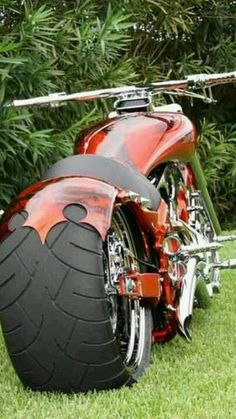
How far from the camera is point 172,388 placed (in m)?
2.12

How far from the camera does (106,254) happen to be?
2191mm

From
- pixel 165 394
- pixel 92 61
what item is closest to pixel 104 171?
pixel 165 394

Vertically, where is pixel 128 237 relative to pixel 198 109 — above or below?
above

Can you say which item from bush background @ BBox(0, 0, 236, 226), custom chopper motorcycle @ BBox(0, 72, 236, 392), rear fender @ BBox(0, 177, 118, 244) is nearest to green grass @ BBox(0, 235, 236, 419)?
custom chopper motorcycle @ BBox(0, 72, 236, 392)

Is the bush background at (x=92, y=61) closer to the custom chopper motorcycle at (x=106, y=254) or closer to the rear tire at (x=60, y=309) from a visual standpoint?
the custom chopper motorcycle at (x=106, y=254)

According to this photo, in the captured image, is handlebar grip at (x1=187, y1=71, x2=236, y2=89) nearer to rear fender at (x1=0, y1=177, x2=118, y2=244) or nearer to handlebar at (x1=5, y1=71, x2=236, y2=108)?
handlebar at (x1=5, y1=71, x2=236, y2=108)

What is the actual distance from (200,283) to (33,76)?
6.84ft

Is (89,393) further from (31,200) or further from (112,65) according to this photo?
(112,65)

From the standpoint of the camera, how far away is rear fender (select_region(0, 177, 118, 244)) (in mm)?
2051

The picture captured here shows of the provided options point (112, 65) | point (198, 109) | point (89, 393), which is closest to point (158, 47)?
point (198, 109)

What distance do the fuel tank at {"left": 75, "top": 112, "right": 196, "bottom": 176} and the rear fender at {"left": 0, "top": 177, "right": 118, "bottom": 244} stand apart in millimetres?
311

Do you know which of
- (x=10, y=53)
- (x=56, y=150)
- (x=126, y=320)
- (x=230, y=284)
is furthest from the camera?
(x=56, y=150)

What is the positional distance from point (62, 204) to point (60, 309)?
25 cm

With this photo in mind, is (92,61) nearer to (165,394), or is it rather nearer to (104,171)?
(104,171)
